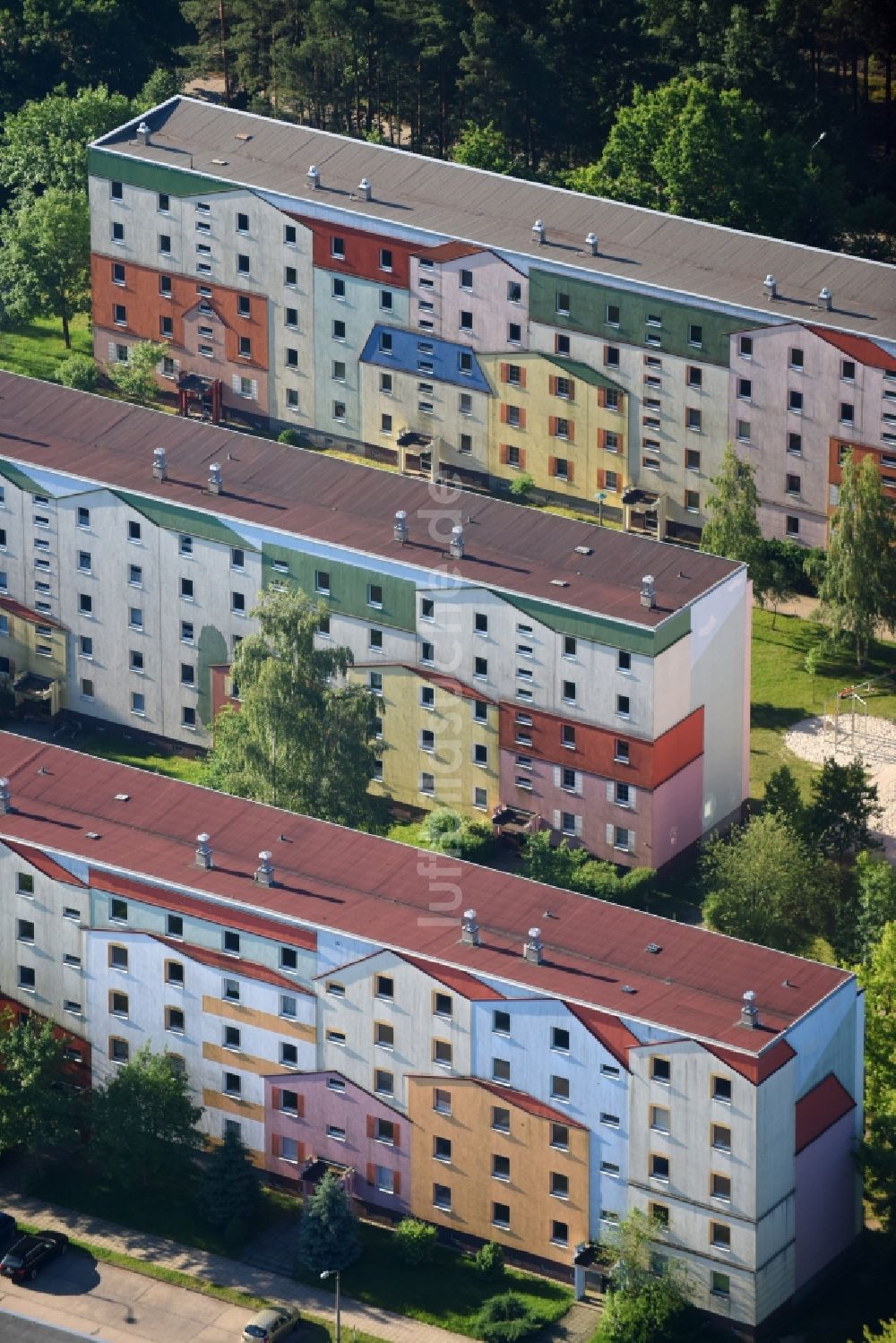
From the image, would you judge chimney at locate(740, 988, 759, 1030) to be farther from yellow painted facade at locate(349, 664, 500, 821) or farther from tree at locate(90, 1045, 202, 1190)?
yellow painted facade at locate(349, 664, 500, 821)

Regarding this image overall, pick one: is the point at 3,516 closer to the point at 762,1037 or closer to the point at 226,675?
the point at 226,675

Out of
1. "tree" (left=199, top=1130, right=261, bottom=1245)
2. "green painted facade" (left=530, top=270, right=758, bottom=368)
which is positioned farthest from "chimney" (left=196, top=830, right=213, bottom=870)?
"green painted facade" (left=530, top=270, right=758, bottom=368)

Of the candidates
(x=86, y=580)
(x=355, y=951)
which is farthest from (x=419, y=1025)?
(x=86, y=580)

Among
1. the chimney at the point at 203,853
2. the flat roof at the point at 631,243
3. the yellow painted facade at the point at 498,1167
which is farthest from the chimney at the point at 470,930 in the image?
the flat roof at the point at 631,243

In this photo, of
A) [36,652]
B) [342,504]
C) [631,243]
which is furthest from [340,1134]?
[631,243]

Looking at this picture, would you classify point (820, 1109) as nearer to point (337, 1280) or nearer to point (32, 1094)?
point (337, 1280)

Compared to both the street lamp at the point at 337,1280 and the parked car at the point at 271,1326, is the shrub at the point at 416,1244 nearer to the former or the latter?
the street lamp at the point at 337,1280
